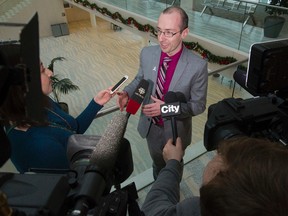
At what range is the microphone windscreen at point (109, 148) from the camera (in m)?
0.66

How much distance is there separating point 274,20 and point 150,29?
11.6 feet

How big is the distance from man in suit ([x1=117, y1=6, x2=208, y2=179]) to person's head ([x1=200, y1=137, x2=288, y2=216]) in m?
1.07

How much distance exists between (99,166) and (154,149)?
4.93ft

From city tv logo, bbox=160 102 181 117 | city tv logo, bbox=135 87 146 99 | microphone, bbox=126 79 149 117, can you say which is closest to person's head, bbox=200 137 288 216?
city tv logo, bbox=160 102 181 117

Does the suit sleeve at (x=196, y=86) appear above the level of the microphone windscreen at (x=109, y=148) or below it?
below

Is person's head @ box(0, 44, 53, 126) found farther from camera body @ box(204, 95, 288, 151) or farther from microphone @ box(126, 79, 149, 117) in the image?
microphone @ box(126, 79, 149, 117)

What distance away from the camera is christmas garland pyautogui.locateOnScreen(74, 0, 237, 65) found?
5.85 metres

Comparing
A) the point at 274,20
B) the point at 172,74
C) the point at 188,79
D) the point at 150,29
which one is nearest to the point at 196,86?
the point at 188,79

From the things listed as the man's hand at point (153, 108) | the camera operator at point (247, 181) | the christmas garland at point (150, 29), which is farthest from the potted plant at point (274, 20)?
the camera operator at point (247, 181)

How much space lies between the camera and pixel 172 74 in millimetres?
1859

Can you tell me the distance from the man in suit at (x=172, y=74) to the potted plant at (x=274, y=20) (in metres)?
4.37

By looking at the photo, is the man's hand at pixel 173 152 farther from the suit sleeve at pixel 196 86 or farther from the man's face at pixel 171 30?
the man's face at pixel 171 30

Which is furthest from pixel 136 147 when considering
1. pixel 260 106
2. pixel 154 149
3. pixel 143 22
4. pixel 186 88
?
pixel 143 22

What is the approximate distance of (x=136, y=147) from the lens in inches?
150
